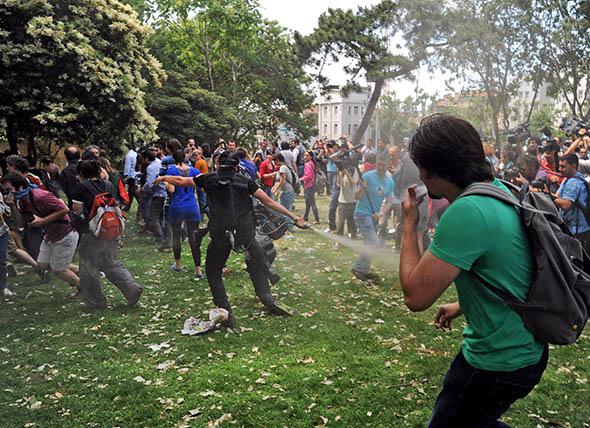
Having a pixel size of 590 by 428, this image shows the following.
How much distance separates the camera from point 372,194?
7906 millimetres

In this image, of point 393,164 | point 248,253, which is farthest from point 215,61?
point 248,253

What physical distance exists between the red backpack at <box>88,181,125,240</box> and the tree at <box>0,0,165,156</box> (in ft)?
20.6

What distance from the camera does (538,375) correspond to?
2078 millimetres

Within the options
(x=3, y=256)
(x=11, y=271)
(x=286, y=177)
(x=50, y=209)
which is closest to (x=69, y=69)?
(x=11, y=271)

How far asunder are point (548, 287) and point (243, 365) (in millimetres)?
3545

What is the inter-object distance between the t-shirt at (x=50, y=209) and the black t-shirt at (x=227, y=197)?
207 cm

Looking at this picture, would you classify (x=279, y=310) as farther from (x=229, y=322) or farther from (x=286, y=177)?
(x=286, y=177)

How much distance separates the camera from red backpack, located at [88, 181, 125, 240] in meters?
6.32

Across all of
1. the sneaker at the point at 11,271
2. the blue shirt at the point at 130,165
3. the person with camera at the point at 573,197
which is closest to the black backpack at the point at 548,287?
the person with camera at the point at 573,197

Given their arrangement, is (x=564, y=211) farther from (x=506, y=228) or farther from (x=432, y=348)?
(x=506, y=228)

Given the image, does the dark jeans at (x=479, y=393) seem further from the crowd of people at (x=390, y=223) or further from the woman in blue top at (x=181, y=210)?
the woman in blue top at (x=181, y=210)

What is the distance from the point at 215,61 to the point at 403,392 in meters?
22.4

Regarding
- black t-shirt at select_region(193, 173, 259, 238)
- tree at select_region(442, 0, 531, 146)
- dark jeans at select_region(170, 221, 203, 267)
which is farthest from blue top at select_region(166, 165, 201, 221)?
tree at select_region(442, 0, 531, 146)

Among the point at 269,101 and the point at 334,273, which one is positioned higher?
the point at 269,101
